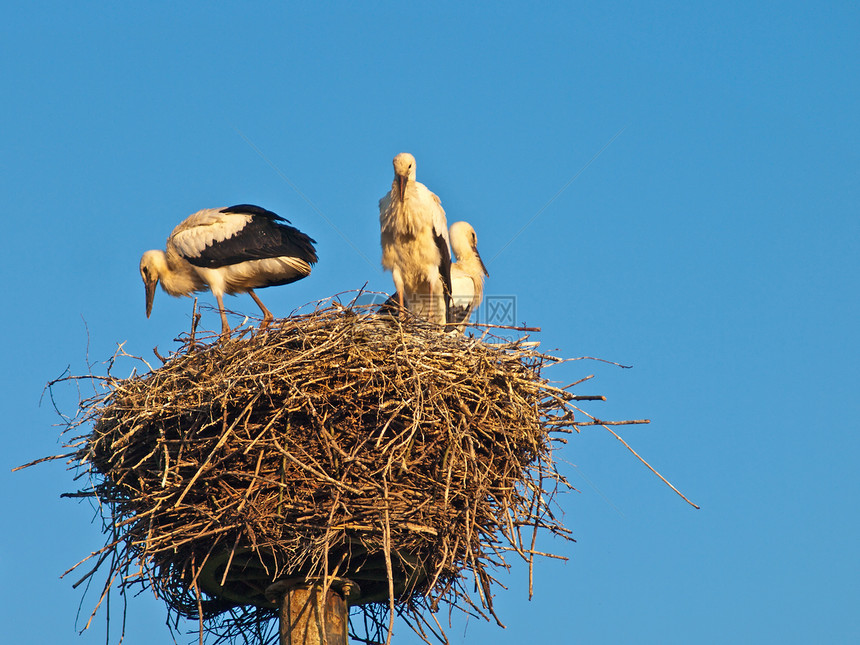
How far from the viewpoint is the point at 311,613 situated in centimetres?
601

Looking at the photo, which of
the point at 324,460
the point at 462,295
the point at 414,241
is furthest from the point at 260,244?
the point at 324,460

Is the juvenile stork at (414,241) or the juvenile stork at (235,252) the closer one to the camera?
the juvenile stork at (414,241)

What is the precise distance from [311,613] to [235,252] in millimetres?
4098

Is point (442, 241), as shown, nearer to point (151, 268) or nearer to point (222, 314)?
point (222, 314)

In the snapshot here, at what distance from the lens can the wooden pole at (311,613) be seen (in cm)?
597

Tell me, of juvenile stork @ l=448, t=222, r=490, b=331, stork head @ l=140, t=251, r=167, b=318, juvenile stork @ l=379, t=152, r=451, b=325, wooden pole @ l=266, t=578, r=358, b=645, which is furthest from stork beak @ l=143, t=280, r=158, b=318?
wooden pole @ l=266, t=578, r=358, b=645

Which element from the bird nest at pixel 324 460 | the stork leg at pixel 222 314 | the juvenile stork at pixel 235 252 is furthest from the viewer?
the juvenile stork at pixel 235 252

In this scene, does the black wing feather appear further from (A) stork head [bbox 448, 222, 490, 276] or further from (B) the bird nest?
(B) the bird nest

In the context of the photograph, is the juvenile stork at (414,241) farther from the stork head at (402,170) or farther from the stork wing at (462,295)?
the stork wing at (462,295)

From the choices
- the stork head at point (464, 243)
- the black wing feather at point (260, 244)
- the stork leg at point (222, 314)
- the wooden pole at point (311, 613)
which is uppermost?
the stork head at point (464, 243)

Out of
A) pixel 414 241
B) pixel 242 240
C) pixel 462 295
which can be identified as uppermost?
pixel 242 240

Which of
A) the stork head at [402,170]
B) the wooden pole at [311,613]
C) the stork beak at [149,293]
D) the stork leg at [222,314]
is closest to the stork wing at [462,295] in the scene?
the stork head at [402,170]

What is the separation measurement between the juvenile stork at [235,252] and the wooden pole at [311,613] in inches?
140

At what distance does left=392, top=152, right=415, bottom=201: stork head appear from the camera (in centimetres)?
852
